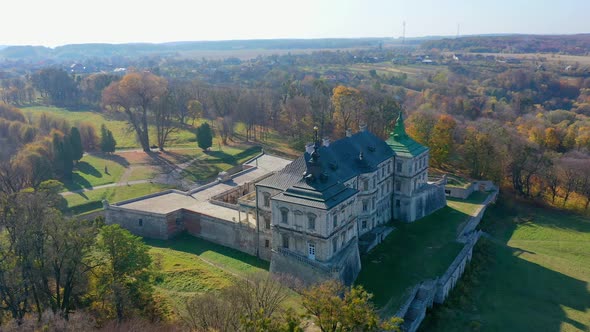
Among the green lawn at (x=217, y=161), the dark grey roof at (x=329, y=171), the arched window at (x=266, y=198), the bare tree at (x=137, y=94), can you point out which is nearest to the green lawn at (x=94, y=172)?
the bare tree at (x=137, y=94)

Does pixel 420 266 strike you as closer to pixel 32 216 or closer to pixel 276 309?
pixel 276 309

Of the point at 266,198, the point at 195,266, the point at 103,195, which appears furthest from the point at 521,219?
the point at 103,195

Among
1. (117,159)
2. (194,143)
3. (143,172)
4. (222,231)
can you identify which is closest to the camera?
(222,231)

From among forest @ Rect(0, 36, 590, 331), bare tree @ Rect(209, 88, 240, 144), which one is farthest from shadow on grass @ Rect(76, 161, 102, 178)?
bare tree @ Rect(209, 88, 240, 144)

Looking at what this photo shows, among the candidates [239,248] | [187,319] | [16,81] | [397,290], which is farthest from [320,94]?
[16,81]

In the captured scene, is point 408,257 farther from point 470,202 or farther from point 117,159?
point 117,159

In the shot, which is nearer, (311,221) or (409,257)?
(311,221)
